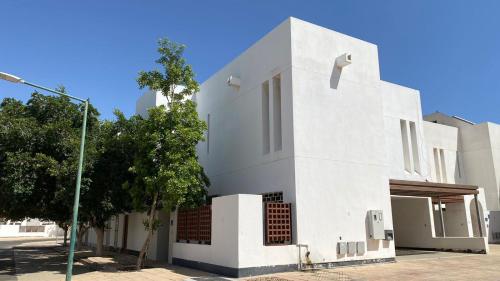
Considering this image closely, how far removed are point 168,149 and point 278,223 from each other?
539cm

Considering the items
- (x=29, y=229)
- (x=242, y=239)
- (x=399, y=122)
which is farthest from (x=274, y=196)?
(x=29, y=229)

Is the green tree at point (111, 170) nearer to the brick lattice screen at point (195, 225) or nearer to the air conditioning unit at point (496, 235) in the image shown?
the brick lattice screen at point (195, 225)

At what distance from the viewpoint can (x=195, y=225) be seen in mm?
16328

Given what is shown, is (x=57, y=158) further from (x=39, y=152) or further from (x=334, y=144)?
(x=334, y=144)

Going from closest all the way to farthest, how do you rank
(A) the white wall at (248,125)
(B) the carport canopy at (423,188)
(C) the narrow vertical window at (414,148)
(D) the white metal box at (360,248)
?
(D) the white metal box at (360,248), (A) the white wall at (248,125), (B) the carport canopy at (423,188), (C) the narrow vertical window at (414,148)

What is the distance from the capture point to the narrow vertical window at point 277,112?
53.8 feet

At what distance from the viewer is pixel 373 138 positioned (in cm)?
1736

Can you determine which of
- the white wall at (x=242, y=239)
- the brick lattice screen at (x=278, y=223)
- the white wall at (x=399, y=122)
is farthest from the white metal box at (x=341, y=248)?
the white wall at (x=399, y=122)

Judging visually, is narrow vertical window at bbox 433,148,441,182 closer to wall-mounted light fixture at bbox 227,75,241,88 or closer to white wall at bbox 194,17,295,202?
white wall at bbox 194,17,295,202

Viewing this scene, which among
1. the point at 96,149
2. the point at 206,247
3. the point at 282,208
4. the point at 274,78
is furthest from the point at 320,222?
the point at 96,149

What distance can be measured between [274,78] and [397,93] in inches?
425

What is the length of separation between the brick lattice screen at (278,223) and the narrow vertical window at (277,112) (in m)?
2.93

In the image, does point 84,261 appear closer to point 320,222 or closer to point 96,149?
point 96,149

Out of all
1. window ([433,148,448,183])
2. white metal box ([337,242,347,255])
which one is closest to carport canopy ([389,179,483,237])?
white metal box ([337,242,347,255])
